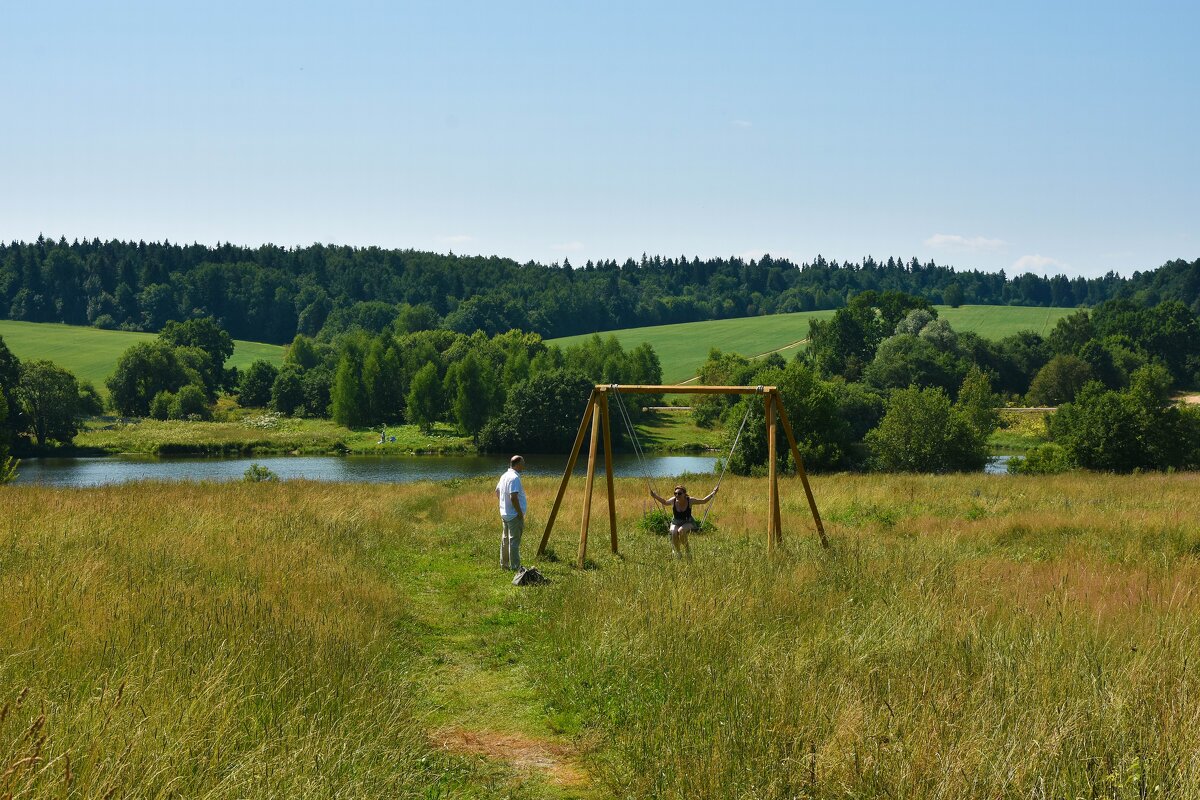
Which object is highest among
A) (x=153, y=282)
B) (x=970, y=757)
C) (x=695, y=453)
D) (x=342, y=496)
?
(x=153, y=282)

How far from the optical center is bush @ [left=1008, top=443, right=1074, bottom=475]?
41.5 metres

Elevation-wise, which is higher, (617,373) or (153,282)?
(153,282)

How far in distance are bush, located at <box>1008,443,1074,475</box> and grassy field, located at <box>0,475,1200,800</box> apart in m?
32.0

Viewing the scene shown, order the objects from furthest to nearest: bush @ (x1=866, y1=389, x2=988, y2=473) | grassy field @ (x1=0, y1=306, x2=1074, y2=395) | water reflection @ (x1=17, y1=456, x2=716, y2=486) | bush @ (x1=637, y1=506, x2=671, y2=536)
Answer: grassy field @ (x1=0, y1=306, x2=1074, y2=395)
water reflection @ (x1=17, y1=456, x2=716, y2=486)
bush @ (x1=866, y1=389, x2=988, y2=473)
bush @ (x1=637, y1=506, x2=671, y2=536)

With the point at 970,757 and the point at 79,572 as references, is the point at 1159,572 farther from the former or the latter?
the point at 79,572

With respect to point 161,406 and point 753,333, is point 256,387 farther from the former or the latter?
point 753,333

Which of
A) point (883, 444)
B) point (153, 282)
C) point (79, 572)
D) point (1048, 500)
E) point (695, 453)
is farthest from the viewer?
point (153, 282)

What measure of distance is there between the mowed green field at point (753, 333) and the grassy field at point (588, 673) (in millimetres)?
101584

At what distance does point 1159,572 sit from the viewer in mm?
10547

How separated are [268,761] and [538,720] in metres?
2.70

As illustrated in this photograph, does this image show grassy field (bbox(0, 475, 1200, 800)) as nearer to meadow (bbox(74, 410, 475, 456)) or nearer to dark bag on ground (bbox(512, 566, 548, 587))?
dark bag on ground (bbox(512, 566, 548, 587))

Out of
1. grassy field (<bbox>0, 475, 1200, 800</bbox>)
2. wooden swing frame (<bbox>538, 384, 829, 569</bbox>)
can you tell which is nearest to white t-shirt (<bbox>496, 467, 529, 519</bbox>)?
wooden swing frame (<bbox>538, 384, 829, 569</bbox>)

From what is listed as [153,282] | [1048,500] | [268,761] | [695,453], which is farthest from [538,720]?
[153,282]

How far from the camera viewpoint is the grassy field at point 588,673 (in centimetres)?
497
